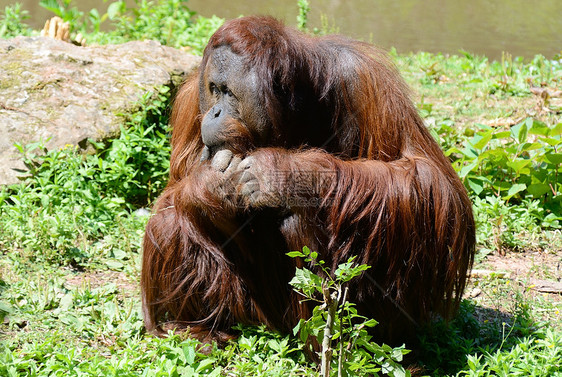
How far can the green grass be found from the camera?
9.59ft

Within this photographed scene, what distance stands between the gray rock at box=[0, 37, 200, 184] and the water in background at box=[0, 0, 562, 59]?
4.19 m

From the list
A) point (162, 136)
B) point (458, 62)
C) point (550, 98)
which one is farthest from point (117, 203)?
point (458, 62)

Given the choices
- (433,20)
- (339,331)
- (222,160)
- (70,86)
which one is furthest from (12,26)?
(433,20)

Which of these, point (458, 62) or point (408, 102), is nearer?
point (408, 102)

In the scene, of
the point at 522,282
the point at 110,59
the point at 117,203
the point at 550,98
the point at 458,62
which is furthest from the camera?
the point at 458,62

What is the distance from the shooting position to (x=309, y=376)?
289 centimetres

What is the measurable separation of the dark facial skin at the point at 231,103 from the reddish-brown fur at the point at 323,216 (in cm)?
3

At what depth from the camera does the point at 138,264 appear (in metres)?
3.83

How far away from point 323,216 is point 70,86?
267 cm

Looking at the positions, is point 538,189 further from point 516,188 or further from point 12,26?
point 12,26

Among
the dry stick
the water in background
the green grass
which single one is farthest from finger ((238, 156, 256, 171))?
the water in background

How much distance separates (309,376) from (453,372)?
0.60 metres

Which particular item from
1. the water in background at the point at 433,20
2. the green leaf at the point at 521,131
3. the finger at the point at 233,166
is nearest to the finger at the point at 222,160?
the finger at the point at 233,166

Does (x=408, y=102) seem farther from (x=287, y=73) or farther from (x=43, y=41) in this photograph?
(x=43, y=41)
